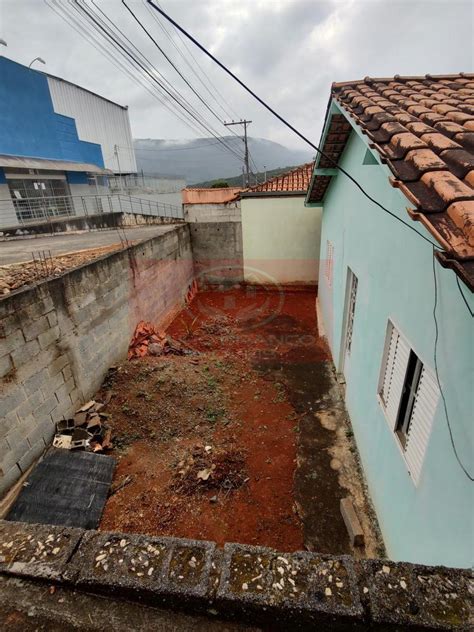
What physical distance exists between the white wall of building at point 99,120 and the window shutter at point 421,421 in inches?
974

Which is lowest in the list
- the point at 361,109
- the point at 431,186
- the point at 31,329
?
the point at 31,329

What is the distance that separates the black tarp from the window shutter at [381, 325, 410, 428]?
419 centimetres

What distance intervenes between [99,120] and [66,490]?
2760 cm

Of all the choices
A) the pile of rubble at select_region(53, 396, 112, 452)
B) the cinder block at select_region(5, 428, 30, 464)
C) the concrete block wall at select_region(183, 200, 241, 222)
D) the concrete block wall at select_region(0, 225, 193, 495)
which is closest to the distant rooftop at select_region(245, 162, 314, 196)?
the concrete block wall at select_region(183, 200, 241, 222)

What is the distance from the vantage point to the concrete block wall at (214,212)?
1304 centimetres

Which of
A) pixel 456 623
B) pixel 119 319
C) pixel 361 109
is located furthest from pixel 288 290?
pixel 456 623

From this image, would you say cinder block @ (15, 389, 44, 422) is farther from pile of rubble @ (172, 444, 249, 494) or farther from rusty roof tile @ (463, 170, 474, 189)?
rusty roof tile @ (463, 170, 474, 189)

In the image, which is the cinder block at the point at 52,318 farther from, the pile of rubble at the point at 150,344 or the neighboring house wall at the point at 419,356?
the neighboring house wall at the point at 419,356

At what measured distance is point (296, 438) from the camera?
5523mm

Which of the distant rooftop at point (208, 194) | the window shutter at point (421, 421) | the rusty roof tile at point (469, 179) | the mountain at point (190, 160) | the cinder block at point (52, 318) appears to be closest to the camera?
the rusty roof tile at point (469, 179)

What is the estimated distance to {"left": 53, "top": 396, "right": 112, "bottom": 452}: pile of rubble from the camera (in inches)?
195

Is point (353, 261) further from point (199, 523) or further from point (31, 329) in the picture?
point (31, 329)

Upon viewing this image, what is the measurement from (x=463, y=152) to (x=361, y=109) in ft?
5.43

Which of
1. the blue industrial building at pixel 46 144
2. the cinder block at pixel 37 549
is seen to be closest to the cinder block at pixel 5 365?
the cinder block at pixel 37 549
